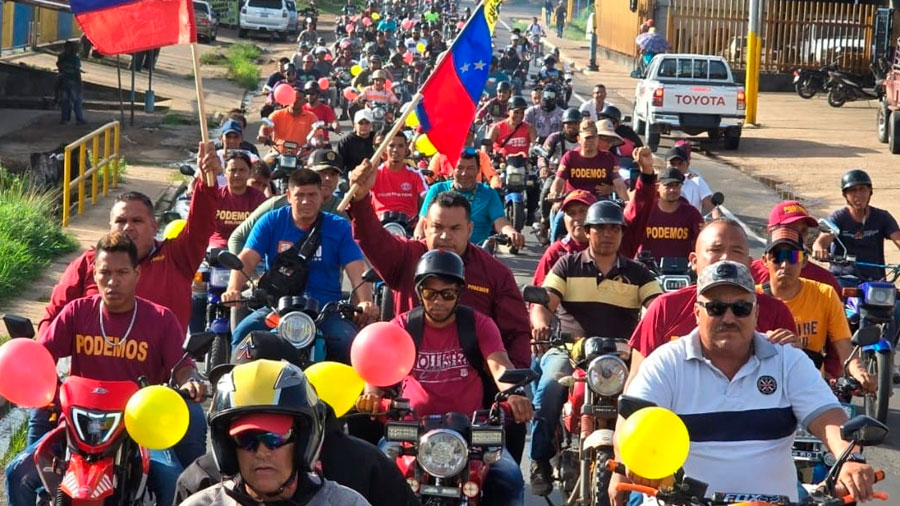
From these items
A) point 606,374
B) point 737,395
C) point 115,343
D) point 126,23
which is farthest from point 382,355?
point 126,23

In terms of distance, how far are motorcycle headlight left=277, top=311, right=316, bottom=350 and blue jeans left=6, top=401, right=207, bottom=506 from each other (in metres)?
1.60

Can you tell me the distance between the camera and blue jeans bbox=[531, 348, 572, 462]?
9.39 meters

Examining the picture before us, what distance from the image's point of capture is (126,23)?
33.4 feet

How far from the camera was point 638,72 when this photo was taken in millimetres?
43844

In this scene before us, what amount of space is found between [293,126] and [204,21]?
39.2 meters

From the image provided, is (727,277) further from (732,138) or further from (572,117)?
(732,138)

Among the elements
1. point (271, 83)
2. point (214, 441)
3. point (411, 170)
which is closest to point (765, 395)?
point (214, 441)

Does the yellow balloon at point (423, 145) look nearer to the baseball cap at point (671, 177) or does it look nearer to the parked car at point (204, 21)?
the baseball cap at point (671, 177)

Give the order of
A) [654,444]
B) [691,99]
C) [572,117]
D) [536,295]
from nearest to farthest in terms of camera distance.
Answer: [654,444], [536,295], [572,117], [691,99]

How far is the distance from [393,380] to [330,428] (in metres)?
1.34

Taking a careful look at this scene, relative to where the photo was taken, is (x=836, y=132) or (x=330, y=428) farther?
(x=836, y=132)

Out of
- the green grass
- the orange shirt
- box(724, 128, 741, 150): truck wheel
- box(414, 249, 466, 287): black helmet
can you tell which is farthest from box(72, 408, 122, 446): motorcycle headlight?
box(724, 128, 741, 150): truck wheel

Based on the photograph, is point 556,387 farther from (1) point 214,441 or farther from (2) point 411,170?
(2) point 411,170

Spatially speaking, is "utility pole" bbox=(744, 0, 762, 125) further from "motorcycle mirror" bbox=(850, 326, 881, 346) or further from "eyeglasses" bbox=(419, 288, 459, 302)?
"eyeglasses" bbox=(419, 288, 459, 302)
